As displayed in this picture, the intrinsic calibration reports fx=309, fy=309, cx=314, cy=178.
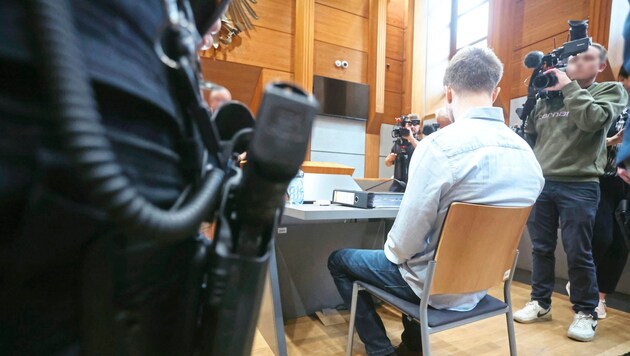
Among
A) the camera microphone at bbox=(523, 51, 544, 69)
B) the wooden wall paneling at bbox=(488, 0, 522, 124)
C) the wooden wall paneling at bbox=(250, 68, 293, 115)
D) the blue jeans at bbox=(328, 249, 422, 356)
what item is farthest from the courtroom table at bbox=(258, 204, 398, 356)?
the wooden wall paneling at bbox=(250, 68, 293, 115)

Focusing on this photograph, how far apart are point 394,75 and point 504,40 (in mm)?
1929

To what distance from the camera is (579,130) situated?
165 centimetres

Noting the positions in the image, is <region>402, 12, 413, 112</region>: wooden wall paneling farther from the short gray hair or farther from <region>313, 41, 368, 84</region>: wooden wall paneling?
the short gray hair

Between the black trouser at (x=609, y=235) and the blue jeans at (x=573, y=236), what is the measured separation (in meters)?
0.20

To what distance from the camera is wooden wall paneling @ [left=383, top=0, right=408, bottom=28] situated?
5125 mm

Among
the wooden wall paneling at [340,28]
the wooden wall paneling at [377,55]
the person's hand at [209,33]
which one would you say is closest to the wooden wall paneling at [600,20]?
the wooden wall paneling at [377,55]

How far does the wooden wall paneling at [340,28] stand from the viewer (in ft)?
14.9

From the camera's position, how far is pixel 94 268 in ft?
0.83

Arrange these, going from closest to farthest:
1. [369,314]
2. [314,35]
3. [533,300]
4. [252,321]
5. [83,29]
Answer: [83,29], [252,321], [369,314], [533,300], [314,35]

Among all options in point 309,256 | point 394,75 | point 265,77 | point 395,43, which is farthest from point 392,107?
point 309,256

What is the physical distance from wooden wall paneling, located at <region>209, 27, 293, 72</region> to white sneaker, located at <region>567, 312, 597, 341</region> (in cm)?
400

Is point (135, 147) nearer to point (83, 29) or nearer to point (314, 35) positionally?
point (83, 29)

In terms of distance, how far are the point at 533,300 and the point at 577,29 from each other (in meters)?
1.56

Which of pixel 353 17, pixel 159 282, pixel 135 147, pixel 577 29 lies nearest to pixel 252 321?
pixel 159 282
